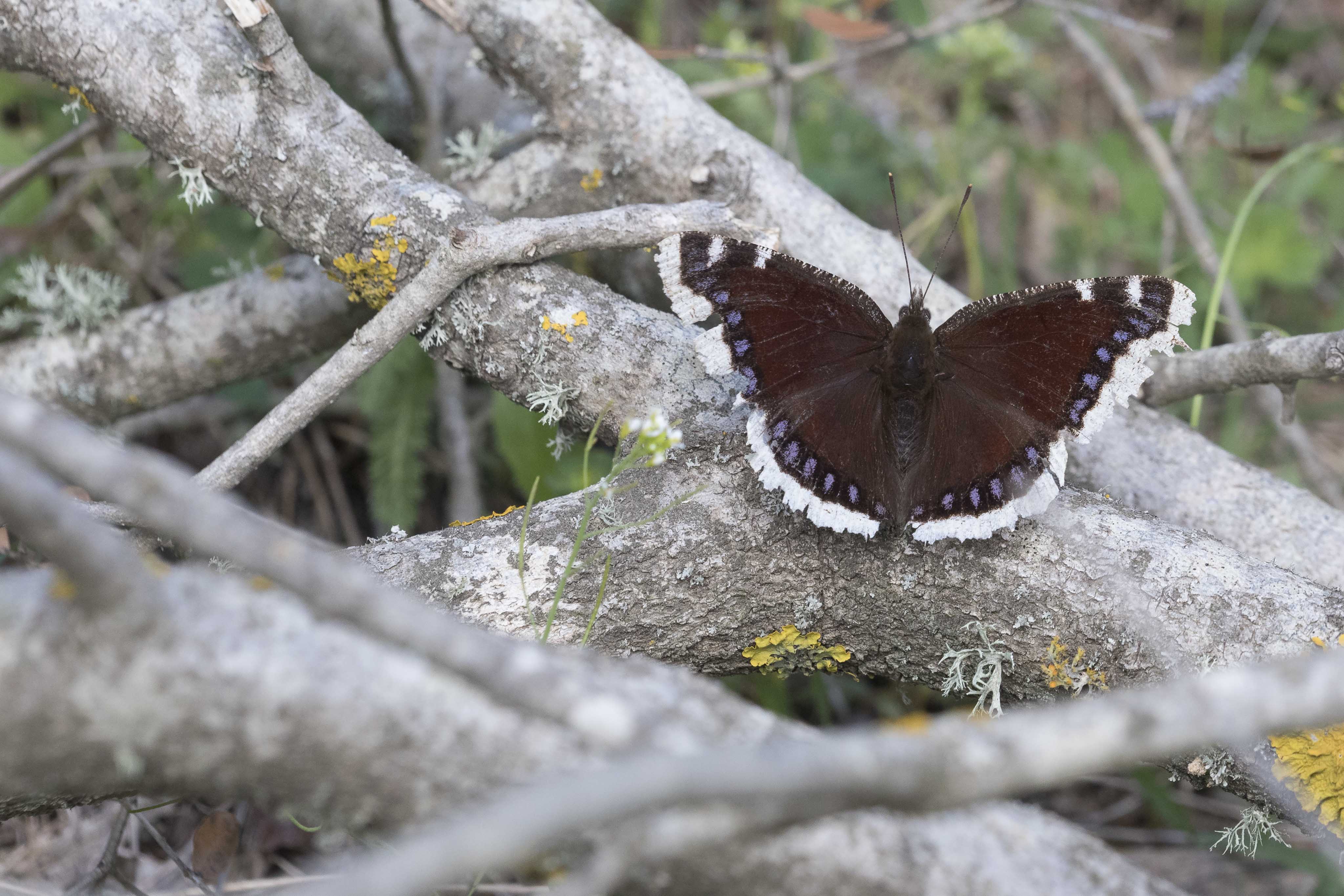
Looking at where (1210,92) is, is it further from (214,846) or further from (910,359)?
(214,846)

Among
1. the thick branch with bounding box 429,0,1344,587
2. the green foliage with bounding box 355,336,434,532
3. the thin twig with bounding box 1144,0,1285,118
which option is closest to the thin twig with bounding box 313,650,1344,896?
the thick branch with bounding box 429,0,1344,587

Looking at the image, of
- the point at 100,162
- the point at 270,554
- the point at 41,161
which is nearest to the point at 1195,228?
the point at 270,554

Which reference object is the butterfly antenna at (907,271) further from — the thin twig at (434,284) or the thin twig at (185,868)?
the thin twig at (185,868)

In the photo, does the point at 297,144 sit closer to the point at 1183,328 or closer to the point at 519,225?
the point at 519,225

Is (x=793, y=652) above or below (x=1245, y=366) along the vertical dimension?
below

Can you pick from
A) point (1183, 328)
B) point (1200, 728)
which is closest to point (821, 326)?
point (1200, 728)

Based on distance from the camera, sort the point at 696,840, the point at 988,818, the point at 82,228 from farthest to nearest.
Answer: the point at 82,228 < the point at 988,818 < the point at 696,840

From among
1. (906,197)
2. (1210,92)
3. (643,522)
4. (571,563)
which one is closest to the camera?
(571,563)
